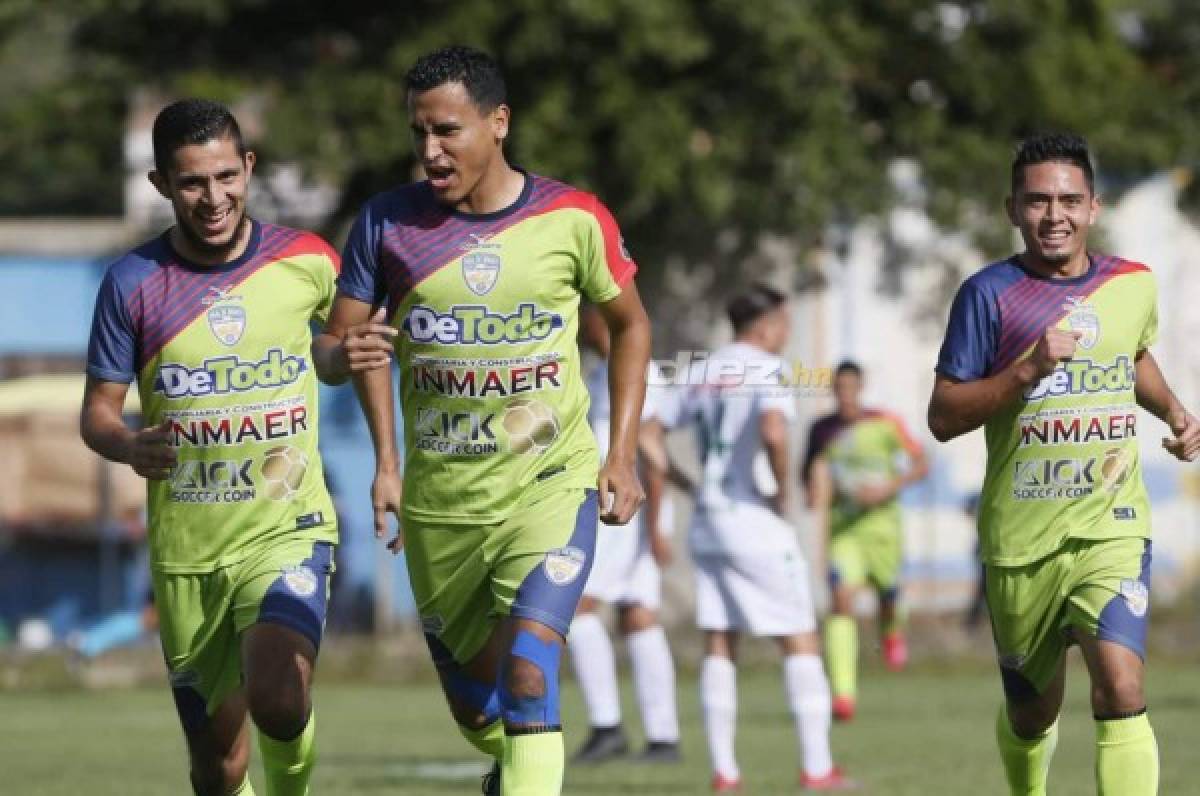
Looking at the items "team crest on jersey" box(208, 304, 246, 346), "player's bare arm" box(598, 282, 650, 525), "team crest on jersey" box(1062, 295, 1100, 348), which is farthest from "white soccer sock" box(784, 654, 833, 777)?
"team crest on jersey" box(208, 304, 246, 346)

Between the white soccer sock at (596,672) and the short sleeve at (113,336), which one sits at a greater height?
the short sleeve at (113,336)

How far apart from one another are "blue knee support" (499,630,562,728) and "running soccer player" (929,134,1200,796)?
5.17 ft

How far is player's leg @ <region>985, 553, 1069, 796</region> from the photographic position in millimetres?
9141

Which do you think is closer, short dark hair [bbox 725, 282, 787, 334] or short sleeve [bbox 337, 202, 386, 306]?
short sleeve [bbox 337, 202, 386, 306]

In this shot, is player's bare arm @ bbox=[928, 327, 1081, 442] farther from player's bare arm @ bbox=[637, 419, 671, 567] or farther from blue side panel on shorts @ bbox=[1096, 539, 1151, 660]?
player's bare arm @ bbox=[637, 419, 671, 567]

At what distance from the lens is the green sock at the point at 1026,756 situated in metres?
9.40

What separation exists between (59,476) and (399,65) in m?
6.66

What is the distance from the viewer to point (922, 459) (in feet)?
70.3

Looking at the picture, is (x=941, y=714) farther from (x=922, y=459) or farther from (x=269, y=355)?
(x=269, y=355)

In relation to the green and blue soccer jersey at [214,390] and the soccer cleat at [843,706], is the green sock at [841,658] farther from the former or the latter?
the green and blue soccer jersey at [214,390]

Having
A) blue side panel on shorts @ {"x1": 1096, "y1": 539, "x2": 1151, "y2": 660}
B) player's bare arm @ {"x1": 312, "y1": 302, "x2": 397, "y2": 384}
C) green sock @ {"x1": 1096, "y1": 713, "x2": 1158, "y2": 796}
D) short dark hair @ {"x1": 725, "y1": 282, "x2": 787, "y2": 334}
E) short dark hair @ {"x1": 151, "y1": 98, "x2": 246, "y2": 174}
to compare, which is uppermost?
short dark hair @ {"x1": 151, "y1": 98, "x2": 246, "y2": 174}

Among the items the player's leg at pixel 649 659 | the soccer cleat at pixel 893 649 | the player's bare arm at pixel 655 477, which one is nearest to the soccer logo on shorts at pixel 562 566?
the player's bare arm at pixel 655 477

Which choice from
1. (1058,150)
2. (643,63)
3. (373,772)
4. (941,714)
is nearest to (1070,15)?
(643,63)

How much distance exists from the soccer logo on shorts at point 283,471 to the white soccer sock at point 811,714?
16.3ft
